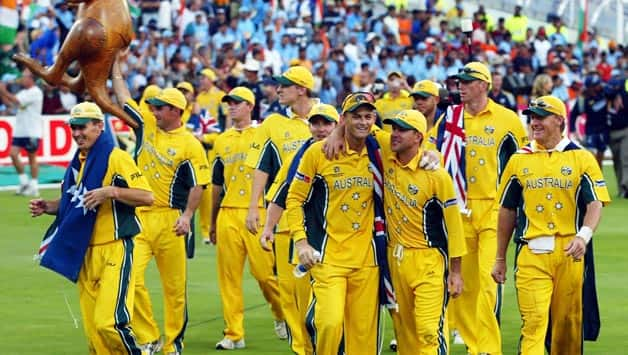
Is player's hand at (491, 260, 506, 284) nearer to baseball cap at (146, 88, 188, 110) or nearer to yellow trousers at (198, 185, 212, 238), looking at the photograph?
baseball cap at (146, 88, 188, 110)

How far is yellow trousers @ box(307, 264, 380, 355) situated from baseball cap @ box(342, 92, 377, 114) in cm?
110

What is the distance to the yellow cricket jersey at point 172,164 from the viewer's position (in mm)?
13062

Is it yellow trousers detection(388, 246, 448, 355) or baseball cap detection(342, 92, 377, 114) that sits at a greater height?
baseball cap detection(342, 92, 377, 114)

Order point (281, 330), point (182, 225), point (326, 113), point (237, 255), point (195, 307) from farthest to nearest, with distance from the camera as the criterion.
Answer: point (195, 307) < point (281, 330) < point (237, 255) < point (182, 225) < point (326, 113)

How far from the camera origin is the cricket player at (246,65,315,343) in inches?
504

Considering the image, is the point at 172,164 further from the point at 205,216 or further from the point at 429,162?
the point at 205,216

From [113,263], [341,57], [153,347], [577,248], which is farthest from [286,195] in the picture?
[341,57]

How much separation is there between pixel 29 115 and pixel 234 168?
12.0 metres

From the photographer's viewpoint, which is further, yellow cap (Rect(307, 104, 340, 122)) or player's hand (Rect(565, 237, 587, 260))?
yellow cap (Rect(307, 104, 340, 122))

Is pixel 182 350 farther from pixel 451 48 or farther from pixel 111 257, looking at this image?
pixel 451 48

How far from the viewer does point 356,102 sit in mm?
10242

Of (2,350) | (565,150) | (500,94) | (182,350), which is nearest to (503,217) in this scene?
(565,150)

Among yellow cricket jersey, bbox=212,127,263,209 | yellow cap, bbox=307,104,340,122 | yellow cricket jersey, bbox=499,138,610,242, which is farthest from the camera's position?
yellow cricket jersey, bbox=212,127,263,209

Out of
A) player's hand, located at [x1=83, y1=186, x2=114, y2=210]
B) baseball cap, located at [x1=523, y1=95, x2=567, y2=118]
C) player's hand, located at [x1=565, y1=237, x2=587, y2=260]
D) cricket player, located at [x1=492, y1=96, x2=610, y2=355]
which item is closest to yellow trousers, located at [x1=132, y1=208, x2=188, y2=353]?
player's hand, located at [x1=83, y1=186, x2=114, y2=210]
